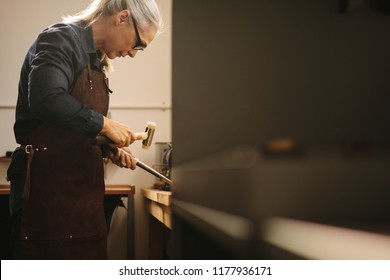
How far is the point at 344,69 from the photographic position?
0.82 meters

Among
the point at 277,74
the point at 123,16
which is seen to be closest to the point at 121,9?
the point at 123,16

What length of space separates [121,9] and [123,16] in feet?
0.05

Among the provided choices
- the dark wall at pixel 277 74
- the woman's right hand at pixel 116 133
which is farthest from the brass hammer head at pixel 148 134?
the dark wall at pixel 277 74

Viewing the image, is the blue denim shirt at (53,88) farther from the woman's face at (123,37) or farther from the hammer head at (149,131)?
the hammer head at (149,131)

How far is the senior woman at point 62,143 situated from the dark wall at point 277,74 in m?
0.16

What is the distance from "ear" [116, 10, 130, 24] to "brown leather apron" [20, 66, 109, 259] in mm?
123

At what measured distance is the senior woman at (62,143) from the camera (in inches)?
29.8

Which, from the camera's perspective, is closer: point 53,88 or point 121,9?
point 53,88

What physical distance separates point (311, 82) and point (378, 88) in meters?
0.13

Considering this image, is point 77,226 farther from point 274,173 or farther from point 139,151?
point 274,173

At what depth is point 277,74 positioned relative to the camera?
800 millimetres

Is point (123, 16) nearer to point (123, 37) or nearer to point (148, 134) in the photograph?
point (123, 37)

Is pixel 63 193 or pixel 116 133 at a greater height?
pixel 116 133
